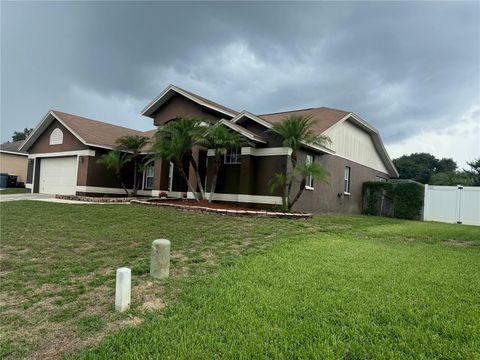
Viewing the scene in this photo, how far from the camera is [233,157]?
16.1 m

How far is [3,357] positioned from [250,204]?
40.2 ft

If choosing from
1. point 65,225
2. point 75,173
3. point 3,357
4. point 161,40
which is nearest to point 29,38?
point 161,40

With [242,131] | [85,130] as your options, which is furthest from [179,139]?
[85,130]

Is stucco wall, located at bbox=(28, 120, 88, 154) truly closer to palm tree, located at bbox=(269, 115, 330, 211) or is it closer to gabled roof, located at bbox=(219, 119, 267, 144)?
gabled roof, located at bbox=(219, 119, 267, 144)

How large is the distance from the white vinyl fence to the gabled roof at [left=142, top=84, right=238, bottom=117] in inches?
455

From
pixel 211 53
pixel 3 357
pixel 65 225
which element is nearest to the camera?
pixel 3 357

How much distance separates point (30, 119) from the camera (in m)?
24.6

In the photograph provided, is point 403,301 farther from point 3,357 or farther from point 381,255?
point 3,357

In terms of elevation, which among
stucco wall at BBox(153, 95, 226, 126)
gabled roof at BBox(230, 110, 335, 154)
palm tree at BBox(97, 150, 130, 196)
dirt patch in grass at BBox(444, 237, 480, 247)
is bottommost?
dirt patch in grass at BBox(444, 237, 480, 247)

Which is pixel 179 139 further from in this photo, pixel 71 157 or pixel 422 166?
pixel 422 166

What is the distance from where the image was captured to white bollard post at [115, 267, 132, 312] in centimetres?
410

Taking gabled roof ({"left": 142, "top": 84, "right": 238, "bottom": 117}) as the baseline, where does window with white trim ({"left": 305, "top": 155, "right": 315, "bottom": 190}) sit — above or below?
below

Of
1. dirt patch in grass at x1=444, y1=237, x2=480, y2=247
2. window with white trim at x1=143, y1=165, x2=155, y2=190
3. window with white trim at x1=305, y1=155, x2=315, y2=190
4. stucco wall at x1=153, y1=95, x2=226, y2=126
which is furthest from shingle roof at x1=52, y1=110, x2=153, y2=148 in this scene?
dirt patch in grass at x1=444, y1=237, x2=480, y2=247

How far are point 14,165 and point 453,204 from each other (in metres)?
36.0
